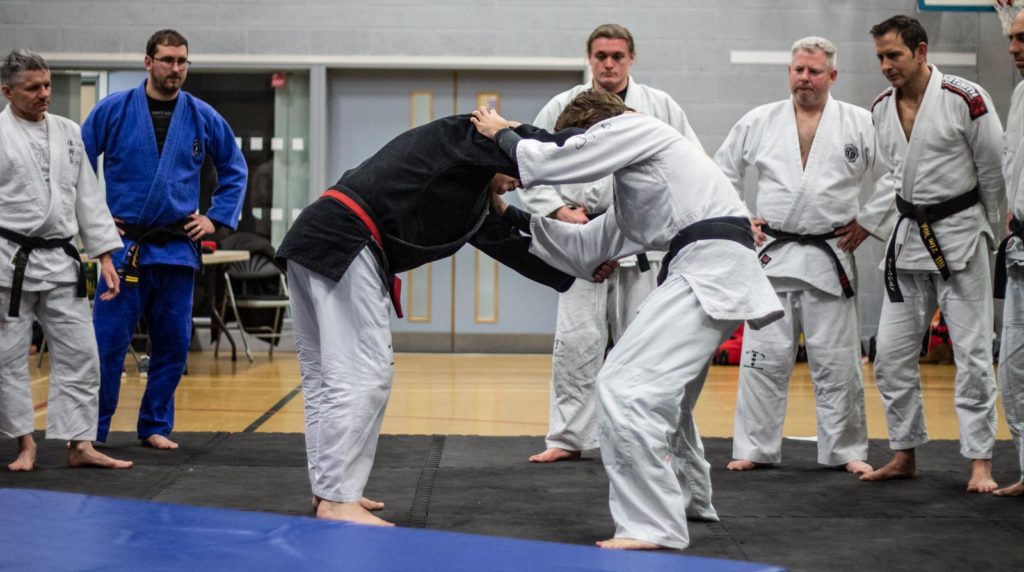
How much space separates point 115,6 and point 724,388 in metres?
5.19

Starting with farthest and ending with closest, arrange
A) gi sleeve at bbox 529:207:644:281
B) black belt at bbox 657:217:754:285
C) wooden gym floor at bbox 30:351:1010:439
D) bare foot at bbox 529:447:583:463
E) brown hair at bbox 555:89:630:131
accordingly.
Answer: wooden gym floor at bbox 30:351:1010:439, bare foot at bbox 529:447:583:463, gi sleeve at bbox 529:207:644:281, brown hair at bbox 555:89:630:131, black belt at bbox 657:217:754:285

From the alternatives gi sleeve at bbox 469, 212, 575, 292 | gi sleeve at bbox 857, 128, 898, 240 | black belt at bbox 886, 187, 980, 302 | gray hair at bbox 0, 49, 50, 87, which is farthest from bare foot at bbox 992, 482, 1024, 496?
gray hair at bbox 0, 49, 50, 87

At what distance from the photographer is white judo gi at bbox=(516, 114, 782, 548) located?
8.99 ft

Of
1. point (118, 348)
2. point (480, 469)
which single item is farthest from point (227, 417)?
point (480, 469)

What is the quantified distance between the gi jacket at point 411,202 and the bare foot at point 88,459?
124 cm

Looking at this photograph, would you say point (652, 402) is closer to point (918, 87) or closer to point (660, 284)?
point (660, 284)

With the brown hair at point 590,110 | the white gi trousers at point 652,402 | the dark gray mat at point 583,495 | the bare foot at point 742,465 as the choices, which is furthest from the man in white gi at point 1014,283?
the brown hair at point 590,110

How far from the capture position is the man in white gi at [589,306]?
4133 millimetres

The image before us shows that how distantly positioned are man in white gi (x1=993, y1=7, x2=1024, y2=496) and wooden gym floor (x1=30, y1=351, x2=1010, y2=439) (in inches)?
50.1

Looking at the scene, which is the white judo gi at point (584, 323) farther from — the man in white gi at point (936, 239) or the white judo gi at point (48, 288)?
the white judo gi at point (48, 288)

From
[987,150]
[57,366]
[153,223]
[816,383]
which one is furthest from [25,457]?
[987,150]

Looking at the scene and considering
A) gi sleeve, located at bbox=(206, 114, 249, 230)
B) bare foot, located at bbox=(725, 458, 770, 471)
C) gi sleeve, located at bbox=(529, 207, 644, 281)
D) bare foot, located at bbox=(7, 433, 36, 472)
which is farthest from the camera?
gi sleeve, located at bbox=(206, 114, 249, 230)

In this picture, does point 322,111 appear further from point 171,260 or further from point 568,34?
point 171,260

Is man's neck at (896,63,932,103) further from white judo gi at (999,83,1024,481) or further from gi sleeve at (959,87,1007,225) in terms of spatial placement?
white judo gi at (999,83,1024,481)
